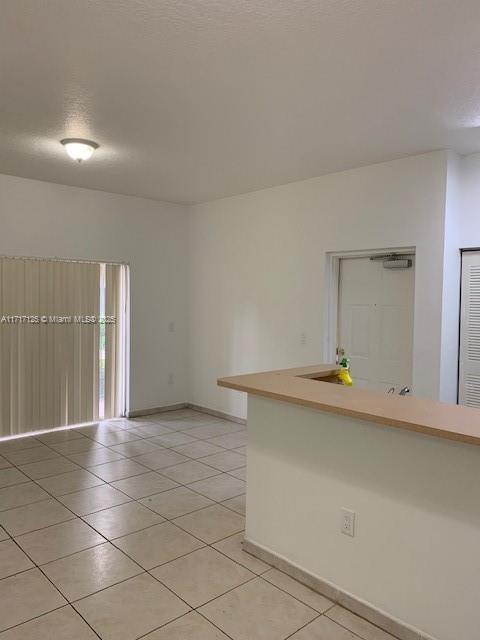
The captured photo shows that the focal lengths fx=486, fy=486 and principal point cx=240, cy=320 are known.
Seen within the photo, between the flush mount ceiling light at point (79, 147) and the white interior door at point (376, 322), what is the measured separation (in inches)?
98.8

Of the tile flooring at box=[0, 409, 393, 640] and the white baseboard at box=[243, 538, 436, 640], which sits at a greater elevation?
the white baseboard at box=[243, 538, 436, 640]

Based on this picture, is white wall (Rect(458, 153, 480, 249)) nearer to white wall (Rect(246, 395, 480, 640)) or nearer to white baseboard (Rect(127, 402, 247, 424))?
white wall (Rect(246, 395, 480, 640))

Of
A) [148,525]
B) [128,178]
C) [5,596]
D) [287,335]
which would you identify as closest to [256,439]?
[148,525]

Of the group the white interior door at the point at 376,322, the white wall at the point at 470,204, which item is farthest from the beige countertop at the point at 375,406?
the white wall at the point at 470,204

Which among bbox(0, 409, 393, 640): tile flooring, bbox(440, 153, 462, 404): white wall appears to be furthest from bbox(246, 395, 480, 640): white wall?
bbox(440, 153, 462, 404): white wall

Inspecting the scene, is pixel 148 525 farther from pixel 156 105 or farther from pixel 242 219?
pixel 242 219

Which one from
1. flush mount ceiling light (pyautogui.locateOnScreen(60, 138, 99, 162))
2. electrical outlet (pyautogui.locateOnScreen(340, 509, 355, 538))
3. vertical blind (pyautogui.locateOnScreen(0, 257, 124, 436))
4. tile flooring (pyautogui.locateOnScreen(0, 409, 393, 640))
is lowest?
tile flooring (pyautogui.locateOnScreen(0, 409, 393, 640))

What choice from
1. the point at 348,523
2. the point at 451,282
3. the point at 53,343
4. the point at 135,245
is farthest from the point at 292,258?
the point at 348,523

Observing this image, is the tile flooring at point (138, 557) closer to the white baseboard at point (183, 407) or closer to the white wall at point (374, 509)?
the white wall at point (374, 509)

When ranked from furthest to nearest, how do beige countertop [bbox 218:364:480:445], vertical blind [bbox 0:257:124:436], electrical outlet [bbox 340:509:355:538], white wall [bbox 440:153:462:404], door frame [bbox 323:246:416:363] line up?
vertical blind [bbox 0:257:124:436], door frame [bbox 323:246:416:363], white wall [bbox 440:153:462:404], electrical outlet [bbox 340:509:355:538], beige countertop [bbox 218:364:480:445]

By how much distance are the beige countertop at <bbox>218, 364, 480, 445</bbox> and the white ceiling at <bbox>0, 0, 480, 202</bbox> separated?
165 cm

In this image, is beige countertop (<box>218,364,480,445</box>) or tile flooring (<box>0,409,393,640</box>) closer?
beige countertop (<box>218,364,480,445</box>)

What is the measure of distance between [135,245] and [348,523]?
170 inches

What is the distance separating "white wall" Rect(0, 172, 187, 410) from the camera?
4.93m
